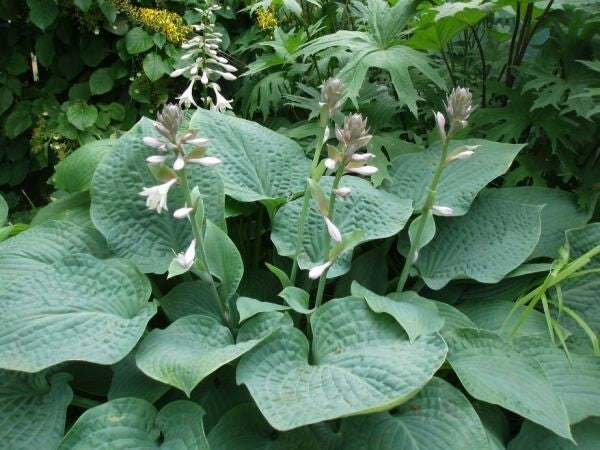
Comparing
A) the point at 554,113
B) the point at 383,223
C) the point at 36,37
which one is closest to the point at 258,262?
the point at 383,223

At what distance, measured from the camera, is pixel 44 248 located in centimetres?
127

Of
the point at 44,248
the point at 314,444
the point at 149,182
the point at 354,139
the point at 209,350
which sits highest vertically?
the point at 354,139

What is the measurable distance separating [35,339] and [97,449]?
22 centimetres

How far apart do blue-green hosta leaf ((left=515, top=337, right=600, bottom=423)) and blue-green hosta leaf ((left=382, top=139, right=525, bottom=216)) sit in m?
0.35

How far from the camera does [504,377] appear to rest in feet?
3.47

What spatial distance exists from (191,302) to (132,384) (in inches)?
8.6

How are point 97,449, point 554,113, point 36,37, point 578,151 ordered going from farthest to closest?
point 36,37
point 578,151
point 554,113
point 97,449

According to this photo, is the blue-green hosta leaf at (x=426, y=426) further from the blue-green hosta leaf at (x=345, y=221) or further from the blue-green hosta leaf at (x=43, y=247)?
the blue-green hosta leaf at (x=43, y=247)

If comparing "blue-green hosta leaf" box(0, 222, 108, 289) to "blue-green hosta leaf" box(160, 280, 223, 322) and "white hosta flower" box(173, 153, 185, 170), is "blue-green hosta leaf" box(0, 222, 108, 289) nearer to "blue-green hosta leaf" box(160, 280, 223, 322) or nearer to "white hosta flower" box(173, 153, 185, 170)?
"blue-green hosta leaf" box(160, 280, 223, 322)

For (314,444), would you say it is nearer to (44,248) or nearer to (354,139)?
(354,139)

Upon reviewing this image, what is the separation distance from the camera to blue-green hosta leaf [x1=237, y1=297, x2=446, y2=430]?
2.92 feet

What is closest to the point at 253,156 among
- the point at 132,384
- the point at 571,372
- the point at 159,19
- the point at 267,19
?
the point at 132,384

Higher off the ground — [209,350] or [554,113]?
[554,113]

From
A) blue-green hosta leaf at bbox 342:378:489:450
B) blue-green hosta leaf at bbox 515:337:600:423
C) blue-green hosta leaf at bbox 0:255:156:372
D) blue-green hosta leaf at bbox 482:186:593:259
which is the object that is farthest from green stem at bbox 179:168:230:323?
blue-green hosta leaf at bbox 482:186:593:259
